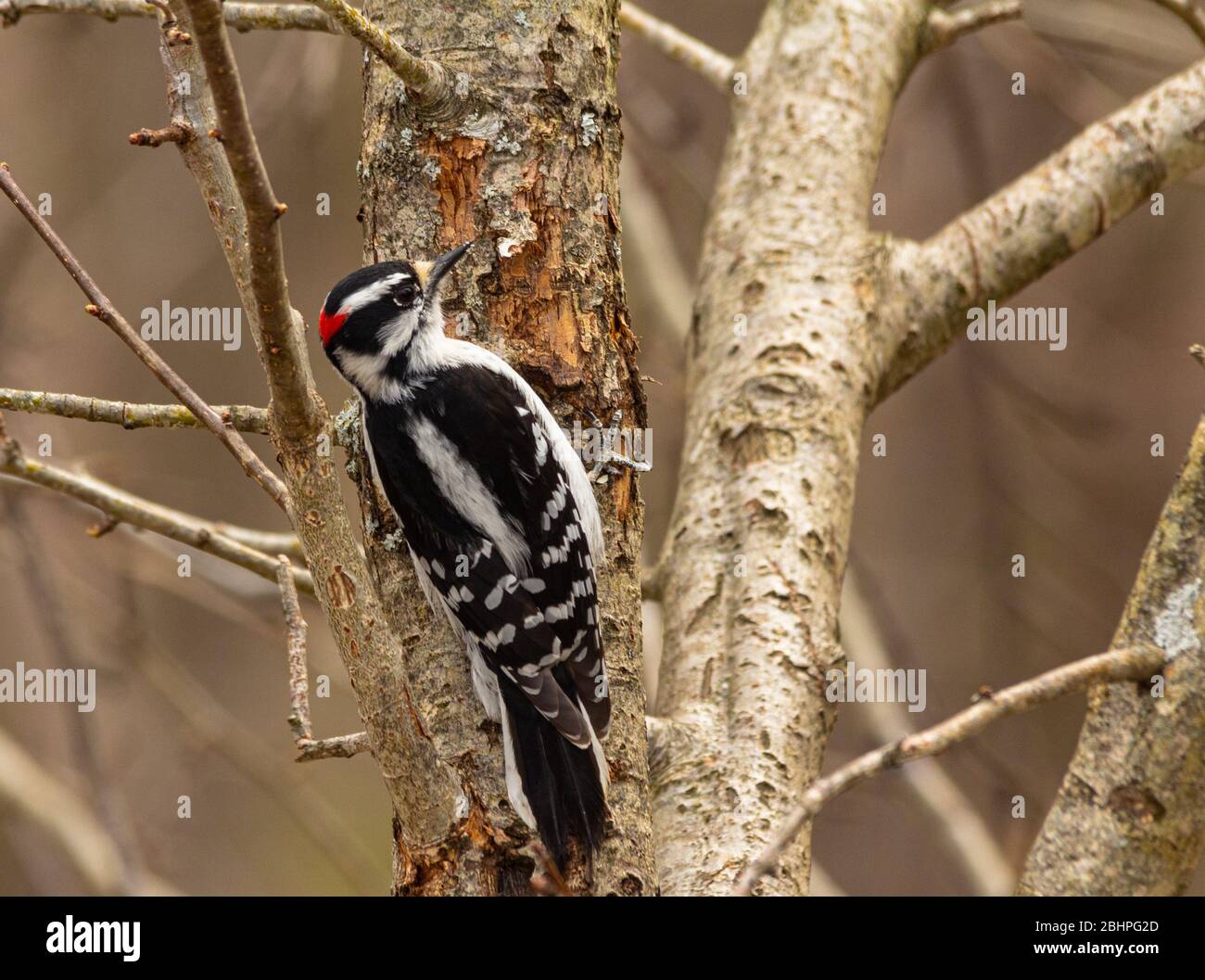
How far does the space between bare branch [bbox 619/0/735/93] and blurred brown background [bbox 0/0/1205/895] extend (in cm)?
132

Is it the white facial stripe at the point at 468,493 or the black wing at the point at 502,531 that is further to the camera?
the white facial stripe at the point at 468,493

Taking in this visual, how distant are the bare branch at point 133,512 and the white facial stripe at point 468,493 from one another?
0.39 metres

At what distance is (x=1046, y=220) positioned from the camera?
3598 mm

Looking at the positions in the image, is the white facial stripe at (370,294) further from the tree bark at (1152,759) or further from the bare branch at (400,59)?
the tree bark at (1152,759)

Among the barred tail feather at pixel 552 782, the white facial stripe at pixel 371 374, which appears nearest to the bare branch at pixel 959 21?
the white facial stripe at pixel 371 374

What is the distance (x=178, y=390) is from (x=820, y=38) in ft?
8.61

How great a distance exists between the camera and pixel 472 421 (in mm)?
2975

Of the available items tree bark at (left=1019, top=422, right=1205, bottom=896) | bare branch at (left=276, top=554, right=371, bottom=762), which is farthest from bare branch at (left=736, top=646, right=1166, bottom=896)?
bare branch at (left=276, top=554, right=371, bottom=762)

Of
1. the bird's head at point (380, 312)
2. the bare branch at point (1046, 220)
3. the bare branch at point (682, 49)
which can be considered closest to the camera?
the bird's head at point (380, 312)

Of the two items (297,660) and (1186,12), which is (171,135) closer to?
(297,660)

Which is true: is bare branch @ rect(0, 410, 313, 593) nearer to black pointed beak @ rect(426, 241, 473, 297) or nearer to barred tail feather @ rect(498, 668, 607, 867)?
barred tail feather @ rect(498, 668, 607, 867)

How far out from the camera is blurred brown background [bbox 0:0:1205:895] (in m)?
5.75

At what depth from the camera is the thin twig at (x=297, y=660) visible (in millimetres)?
1995

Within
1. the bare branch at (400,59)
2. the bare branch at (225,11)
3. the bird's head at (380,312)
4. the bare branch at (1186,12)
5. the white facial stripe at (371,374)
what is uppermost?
the bare branch at (1186,12)
